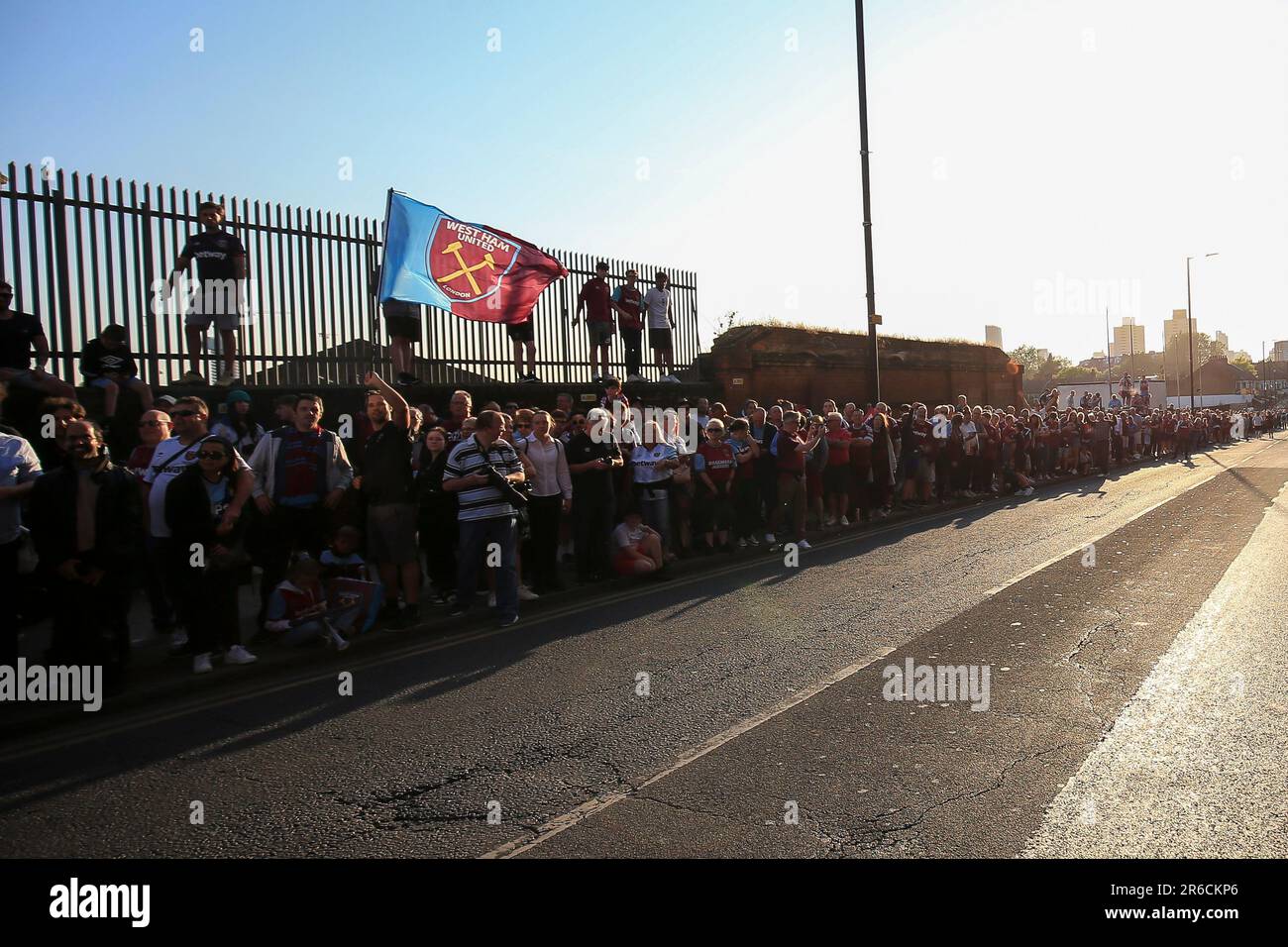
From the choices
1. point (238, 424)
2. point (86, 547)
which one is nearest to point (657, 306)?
point (238, 424)

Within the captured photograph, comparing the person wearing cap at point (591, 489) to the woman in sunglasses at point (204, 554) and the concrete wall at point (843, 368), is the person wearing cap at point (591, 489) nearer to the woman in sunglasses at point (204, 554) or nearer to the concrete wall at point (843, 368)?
the woman in sunglasses at point (204, 554)

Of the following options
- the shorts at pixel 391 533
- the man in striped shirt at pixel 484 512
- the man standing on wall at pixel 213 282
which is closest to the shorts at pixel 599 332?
the man standing on wall at pixel 213 282

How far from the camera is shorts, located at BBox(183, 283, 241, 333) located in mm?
11547

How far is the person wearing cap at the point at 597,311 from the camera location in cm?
1691

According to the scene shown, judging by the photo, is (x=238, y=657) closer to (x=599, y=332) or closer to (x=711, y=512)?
(x=711, y=512)

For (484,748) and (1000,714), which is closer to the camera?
(484,748)

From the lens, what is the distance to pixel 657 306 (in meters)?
19.1

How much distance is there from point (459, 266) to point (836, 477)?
6.59 m

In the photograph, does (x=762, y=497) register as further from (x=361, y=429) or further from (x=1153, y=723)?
(x=1153, y=723)

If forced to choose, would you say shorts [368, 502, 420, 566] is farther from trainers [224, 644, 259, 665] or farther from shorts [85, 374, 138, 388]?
shorts [85, 374, 138, 388]

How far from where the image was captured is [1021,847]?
391 centimetres
